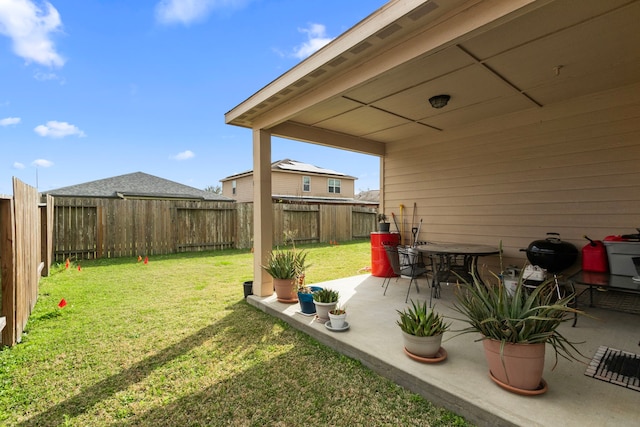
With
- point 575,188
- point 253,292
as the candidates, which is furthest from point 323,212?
point 575,188

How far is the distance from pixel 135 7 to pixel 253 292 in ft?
25.9

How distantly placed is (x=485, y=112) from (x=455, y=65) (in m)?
1.79

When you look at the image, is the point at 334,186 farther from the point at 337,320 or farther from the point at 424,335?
the point at 424,335

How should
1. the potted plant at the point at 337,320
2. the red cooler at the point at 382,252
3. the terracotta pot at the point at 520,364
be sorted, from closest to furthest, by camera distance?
the terracotta pot at the point at 520,364, the potted plant at the point at 337,320, the red cooler at the point at 382,252

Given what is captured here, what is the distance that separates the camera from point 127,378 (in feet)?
7.66

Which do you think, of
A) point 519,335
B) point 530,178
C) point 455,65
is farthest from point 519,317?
point 530,178

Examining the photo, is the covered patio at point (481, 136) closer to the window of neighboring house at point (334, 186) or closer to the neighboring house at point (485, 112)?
the neighboring house at point (485, 112)

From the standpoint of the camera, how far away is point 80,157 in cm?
3038

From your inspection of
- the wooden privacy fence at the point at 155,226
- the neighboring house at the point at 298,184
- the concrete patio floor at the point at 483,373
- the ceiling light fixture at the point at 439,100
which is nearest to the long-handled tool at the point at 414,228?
the concrete patio floor at the point at 483,373

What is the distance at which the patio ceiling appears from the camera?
2059mm

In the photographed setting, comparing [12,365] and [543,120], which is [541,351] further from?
[12,365]

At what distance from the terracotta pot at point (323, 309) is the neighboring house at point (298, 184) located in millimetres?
13851

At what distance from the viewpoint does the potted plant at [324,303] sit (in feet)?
10.2

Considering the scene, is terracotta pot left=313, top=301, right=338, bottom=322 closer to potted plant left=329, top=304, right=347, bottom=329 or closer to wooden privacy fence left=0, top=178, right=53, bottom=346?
potted plant left=329, top=304, right=347, bottom=329
